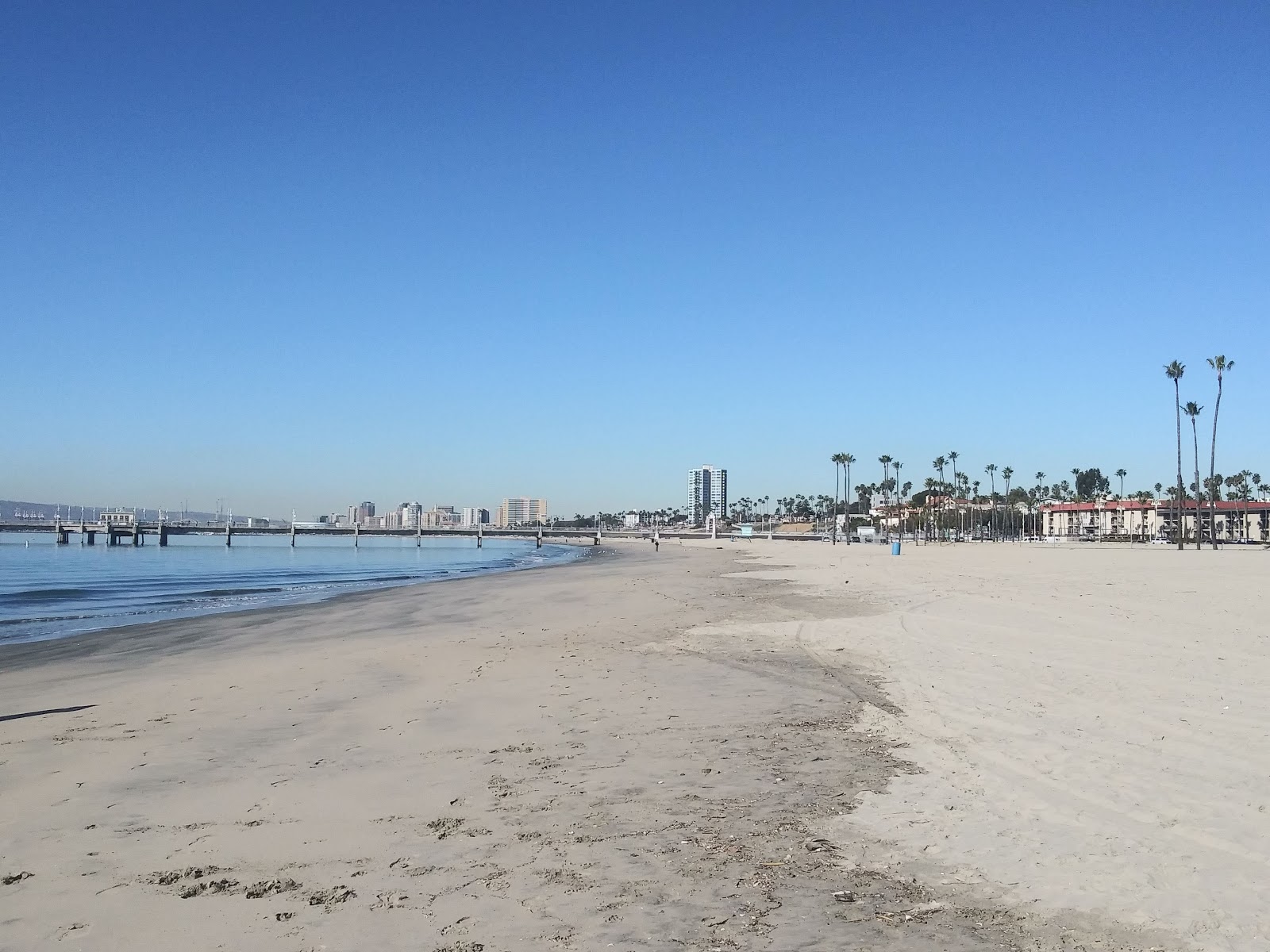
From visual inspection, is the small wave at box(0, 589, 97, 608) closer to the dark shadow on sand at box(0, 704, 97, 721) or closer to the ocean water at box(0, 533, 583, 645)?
the ocean water at box(0, 533, 583, 645)

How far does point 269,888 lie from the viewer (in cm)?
446

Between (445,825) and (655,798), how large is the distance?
1443 mm

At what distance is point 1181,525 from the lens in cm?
6625

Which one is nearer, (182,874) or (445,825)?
(182,874)

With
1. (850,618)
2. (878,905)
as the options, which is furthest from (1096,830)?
(850,618)

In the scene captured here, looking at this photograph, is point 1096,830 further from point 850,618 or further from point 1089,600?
point 1089,600

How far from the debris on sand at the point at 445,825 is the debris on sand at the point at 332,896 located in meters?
0.84

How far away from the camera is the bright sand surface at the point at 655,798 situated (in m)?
4.02

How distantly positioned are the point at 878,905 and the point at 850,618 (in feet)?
44.6

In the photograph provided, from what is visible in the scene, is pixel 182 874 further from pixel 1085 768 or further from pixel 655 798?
pixel 1085 768

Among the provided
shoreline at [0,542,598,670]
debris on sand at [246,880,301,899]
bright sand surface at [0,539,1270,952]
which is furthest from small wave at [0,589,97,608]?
debris on sand at [246,880,301,899]

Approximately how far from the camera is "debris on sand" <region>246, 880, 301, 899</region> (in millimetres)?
4375

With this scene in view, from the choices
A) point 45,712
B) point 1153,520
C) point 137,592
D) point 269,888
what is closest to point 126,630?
point 45,712

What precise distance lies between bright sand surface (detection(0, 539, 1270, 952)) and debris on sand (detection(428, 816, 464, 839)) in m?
0.04
